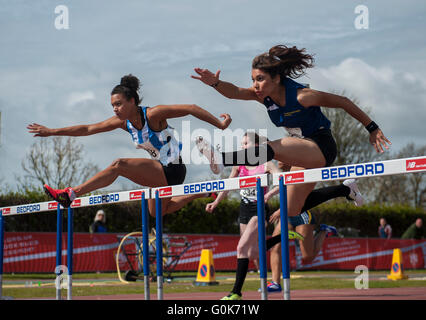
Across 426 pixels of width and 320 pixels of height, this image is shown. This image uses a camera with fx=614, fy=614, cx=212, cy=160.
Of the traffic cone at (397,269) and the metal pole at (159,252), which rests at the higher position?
the metal pole at (159,252)

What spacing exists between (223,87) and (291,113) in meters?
0.74

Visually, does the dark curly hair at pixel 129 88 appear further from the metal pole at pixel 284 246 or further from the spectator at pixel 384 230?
the spectator at pixel 384 230

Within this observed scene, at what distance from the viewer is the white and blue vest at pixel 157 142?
684 cm

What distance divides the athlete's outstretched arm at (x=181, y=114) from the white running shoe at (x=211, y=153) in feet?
0.83

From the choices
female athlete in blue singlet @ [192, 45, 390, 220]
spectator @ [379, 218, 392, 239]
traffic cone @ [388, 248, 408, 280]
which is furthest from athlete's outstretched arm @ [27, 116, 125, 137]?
spectator @ [379, 218, 392, 239]

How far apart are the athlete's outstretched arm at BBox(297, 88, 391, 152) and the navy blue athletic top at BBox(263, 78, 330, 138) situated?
8 centimetres

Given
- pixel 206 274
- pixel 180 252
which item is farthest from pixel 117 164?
pixel 180 252

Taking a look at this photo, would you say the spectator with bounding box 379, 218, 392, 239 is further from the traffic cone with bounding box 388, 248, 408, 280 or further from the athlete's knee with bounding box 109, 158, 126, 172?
the athlete's knee with bounding box 109, 158, 126, 172

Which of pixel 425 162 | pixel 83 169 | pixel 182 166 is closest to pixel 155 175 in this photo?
pixel 182 166

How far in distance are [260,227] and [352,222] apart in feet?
77.2

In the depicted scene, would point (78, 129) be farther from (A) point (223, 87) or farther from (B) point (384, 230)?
(B) point (384, 230)

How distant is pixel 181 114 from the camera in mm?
6508

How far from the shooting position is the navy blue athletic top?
217 inches

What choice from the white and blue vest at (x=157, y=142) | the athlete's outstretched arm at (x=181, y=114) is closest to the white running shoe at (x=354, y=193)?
the athlete's outstretched arm at (x=181, y=114)
